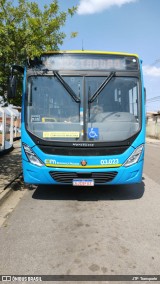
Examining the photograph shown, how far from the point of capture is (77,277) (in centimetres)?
331

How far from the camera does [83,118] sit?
6336mm

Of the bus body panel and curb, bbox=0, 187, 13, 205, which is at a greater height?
the bus body panel

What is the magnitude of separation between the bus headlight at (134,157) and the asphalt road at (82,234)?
84 centimetres

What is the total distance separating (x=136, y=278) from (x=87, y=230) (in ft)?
5.03

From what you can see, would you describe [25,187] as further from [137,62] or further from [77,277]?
[77,277]

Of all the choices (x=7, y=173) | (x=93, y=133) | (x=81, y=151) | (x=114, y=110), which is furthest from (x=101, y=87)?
(x=7, y=173)

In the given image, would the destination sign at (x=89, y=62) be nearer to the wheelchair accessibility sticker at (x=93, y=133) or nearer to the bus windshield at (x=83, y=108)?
the bus windshield at (x=83, y=108)

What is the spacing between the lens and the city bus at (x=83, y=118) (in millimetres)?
6156

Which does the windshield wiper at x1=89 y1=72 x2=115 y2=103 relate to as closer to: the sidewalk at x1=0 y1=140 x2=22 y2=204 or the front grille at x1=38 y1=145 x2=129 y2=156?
the front grille at x1=38 y1=145 x2=129 y2=156

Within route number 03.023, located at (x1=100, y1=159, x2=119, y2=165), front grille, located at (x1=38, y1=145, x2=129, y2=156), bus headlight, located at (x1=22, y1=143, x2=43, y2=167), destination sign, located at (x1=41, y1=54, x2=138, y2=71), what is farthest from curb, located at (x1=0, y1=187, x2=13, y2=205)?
destination sign, located at (x1=41, y1=54, x2=138, y2=71)

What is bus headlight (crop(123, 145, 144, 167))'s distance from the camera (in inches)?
246

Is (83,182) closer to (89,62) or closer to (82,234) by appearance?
(82,234)

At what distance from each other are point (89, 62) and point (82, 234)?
3.67 meters

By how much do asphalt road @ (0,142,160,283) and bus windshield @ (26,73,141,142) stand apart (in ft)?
4.54
